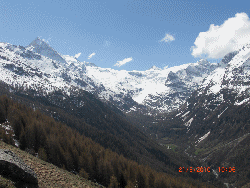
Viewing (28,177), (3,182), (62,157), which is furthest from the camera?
(62,157)

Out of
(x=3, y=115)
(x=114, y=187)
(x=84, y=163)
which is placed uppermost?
(x=3, y=115)

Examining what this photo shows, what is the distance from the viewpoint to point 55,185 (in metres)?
38.5

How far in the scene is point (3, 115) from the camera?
122 meters

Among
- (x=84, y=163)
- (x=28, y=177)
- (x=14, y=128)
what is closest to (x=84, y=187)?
(x=28, y=177)

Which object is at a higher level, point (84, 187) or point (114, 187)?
point (84, 187)

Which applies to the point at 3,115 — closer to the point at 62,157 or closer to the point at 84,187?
the point at 62,157

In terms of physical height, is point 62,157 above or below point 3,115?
below

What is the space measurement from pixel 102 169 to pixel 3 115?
82492mm

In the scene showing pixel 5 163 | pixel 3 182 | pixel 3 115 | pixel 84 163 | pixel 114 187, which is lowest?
pixel 114 187

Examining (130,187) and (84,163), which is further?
(84,163)

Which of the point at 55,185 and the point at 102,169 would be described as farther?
the point at 102,169

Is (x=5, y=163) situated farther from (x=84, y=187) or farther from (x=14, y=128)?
(x=14, y=128)

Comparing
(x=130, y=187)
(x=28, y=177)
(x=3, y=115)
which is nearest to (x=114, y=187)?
(x=130, y=187)

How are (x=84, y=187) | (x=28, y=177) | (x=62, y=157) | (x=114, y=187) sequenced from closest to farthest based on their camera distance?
(x=28, y=177), (x=84, y=187), (x=114, y=187), (x=62, y=157)
